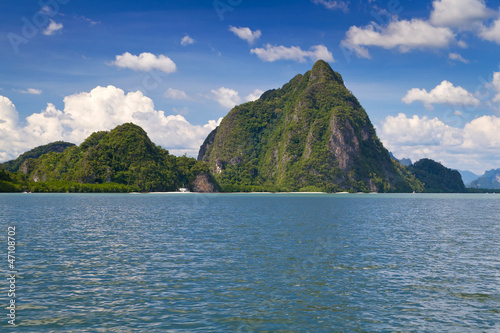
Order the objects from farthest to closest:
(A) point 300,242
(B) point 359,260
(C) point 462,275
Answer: (A) point 300,242 → (B) point 359,260 → (C) point 462,275

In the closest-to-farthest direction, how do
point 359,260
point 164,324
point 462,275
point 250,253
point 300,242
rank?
point 164,324
point 462,275
point 359,260
point 250,253
point 300,242

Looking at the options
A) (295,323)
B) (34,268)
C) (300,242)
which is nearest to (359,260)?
(300,242)

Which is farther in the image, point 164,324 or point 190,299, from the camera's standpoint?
point 190,299

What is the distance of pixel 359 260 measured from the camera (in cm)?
4141

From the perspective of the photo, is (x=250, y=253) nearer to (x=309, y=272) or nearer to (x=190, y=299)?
(x=309, y=272)

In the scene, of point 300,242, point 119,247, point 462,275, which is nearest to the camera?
point 462,275

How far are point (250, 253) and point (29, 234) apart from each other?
31.5 meters

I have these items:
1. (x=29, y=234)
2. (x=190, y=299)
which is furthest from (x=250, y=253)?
(x=29, y=234)

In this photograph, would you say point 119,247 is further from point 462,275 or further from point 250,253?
point 462,275

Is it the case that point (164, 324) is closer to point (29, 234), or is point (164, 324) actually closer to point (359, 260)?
point (359, 260)

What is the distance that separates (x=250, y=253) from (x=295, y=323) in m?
21.9

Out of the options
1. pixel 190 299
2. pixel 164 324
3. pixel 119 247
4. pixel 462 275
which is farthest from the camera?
pixel 119 247

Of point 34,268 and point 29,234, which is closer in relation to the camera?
point 34,268

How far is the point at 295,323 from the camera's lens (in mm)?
22891
